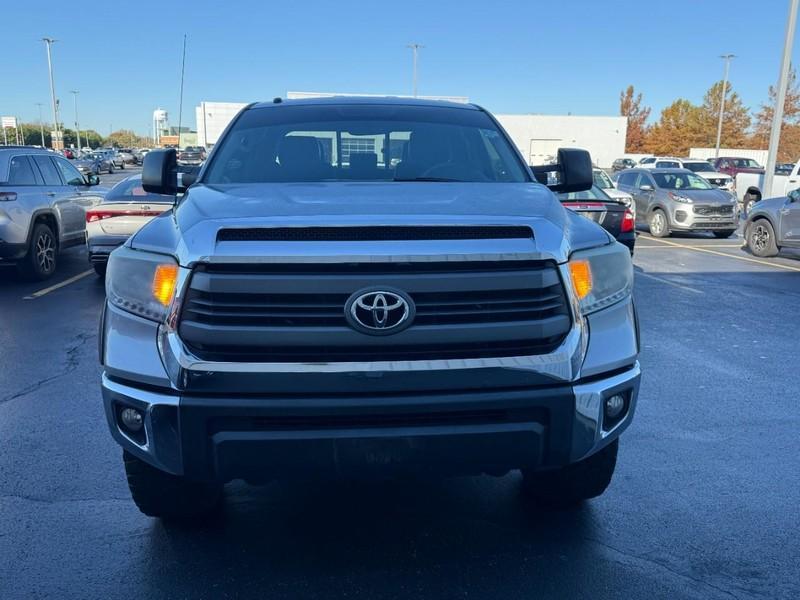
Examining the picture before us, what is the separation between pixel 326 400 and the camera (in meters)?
2.49

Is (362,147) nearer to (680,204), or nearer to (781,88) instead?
(680,204)

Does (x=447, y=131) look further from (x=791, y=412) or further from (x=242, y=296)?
(x=791, y=412)

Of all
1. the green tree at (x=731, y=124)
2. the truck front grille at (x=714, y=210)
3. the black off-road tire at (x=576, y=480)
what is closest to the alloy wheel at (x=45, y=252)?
the black off-road tire at (x=576, y=480)

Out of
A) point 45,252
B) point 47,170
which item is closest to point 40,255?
point 45,252

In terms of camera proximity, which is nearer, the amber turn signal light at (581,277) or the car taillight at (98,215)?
the amber turn signal light at (581,277)

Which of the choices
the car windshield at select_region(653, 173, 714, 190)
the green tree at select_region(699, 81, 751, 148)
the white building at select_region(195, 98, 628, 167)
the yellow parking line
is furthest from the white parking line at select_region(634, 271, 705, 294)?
the green tree at select_region(699, 81, 751, 148)

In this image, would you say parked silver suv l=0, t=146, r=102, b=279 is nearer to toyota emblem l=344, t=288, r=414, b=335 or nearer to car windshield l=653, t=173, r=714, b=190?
toyota emblem l=344, t=288, r=414, b=335

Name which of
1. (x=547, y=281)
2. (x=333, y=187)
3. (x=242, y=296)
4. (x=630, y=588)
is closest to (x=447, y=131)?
(x=333, y=187)

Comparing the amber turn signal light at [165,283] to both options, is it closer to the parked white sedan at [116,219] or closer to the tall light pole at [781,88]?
the parked white sedan at [116,219]

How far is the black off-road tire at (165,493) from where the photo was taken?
120 inches

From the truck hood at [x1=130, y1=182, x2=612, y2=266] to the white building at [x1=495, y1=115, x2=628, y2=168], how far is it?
2201 inches

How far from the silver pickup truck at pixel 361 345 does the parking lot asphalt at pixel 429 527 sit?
23.4 inches

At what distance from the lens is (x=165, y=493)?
122 inches

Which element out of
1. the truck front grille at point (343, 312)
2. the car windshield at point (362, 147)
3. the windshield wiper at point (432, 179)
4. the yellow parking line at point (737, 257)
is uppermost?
the car windshield at point (362, 147)
